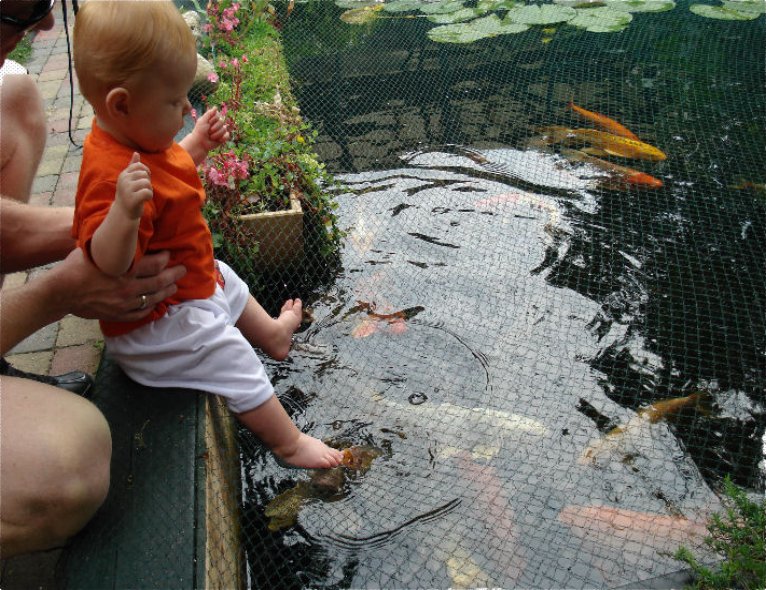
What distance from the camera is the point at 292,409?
2.44 metres

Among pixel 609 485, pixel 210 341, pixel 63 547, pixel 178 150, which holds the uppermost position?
pixel 178 150

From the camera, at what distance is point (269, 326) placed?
2.31m

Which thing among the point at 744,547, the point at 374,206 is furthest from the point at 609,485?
the point at 374,206

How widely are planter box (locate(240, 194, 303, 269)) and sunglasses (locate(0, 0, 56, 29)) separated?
3.56ft

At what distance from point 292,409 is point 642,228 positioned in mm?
1849

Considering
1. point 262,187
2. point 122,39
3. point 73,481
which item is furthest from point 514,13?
point 73,481

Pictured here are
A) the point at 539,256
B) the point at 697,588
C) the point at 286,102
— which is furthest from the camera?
the point at 286,102

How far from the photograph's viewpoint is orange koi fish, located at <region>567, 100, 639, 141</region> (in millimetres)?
3893

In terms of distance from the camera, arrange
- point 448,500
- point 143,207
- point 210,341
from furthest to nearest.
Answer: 1. point 448,500
2. point 210,341
3. point 143,207

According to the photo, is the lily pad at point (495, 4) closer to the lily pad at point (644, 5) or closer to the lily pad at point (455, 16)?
the lily pad at point (455, 16)

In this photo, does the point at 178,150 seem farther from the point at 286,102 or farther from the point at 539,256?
the point at 286,102

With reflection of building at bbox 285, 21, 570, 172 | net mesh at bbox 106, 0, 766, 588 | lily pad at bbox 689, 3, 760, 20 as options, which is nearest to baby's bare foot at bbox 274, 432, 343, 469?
net mesh at bbox 106, 0, 766, 588

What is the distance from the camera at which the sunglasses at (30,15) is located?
1.84m

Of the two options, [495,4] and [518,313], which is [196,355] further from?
[495,4]
